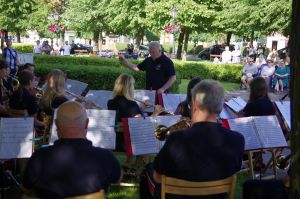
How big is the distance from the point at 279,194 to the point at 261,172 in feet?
9.44

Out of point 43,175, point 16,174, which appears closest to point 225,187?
point 43,175

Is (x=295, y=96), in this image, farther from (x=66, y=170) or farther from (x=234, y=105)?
(x=234, y=105)

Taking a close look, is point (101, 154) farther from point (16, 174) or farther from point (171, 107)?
point (171, 107)

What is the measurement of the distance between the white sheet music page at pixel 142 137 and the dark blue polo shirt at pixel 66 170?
5.79ft

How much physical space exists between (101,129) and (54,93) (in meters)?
1.51

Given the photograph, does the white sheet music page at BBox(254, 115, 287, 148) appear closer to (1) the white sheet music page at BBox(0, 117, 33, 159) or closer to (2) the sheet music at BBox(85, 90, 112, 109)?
(1) the white sheet music page at BBox(0, 117, 33, 159)

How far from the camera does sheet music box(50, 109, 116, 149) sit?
15.9ft

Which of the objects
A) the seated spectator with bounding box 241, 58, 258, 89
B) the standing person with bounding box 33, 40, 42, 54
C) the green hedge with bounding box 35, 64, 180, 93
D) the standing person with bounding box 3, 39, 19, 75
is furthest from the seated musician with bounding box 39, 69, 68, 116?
the standing person with bounding box 33, 40, 42, 54

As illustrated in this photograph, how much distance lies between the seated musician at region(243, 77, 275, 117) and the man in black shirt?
103 inches

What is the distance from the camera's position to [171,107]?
21.9 feet

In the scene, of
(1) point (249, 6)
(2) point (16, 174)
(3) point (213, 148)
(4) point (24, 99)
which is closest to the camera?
(3) point (213, 148)

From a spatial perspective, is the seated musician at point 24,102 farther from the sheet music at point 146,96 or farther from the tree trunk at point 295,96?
the tree trunk at point 295,96

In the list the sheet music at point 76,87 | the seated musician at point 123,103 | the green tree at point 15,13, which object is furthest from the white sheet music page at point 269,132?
the green tree at point 15,13

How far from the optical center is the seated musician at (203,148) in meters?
3.27
